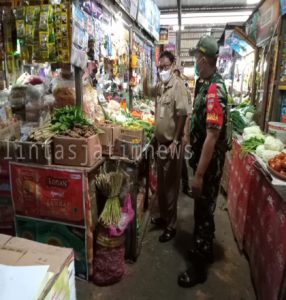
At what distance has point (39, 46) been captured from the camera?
2.09 meters

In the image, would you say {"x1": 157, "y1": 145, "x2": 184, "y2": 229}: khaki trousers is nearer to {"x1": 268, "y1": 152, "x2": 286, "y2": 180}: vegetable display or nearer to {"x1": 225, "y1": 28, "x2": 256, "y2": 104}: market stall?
{"x1": 268, "y1": 152, "x2": 286, "y2": 180}: vegetable display

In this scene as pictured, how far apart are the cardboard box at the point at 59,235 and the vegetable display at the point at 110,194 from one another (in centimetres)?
22

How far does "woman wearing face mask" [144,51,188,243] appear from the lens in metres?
2.73

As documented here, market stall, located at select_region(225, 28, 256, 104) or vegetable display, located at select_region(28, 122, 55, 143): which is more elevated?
market stall, located at select_region(225, 28, 256, 104)

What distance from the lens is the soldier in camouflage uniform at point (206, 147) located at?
78.1 inches

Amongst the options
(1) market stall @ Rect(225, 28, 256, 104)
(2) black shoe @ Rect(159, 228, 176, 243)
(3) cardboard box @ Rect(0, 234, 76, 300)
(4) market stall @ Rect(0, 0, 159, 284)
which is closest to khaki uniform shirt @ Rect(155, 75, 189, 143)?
(4) market stall @ Rect(0, 0, 159, 284)

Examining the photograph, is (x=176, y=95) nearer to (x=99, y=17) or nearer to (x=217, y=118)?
(x=217, y=118)

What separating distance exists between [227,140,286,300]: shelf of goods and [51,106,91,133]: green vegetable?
1.55 metres

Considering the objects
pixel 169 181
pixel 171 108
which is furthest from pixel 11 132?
pixel 169 181

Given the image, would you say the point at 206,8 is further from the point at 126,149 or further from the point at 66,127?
the point at 66,127

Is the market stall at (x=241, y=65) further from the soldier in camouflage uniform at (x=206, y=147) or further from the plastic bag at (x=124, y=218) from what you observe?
the plastic bag at (x=124, y=218)

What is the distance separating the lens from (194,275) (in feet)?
7.57

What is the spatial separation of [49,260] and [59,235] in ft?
3.45

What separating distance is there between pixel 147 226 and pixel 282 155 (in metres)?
1.70
